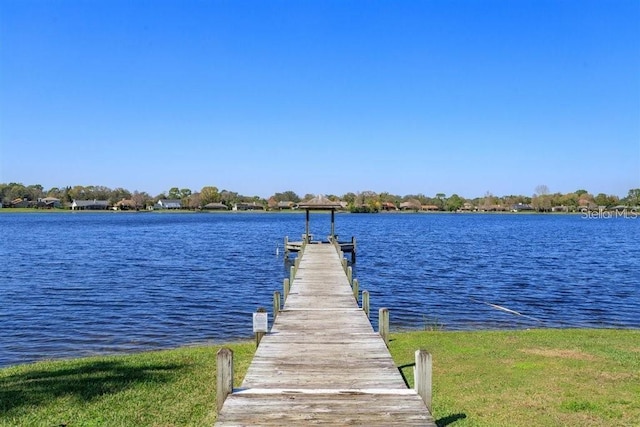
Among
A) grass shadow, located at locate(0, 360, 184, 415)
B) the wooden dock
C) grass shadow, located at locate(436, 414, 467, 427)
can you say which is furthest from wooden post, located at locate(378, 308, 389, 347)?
grass shadow, located at locate(0, 360, 184, 415)

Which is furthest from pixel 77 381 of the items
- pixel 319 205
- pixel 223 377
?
A: pixel 319 205

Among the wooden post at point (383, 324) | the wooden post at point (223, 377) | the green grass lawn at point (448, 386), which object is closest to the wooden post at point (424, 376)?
the green grass lawn at point (448, 386)

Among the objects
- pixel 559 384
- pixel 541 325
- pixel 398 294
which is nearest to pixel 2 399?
pixel 559 384

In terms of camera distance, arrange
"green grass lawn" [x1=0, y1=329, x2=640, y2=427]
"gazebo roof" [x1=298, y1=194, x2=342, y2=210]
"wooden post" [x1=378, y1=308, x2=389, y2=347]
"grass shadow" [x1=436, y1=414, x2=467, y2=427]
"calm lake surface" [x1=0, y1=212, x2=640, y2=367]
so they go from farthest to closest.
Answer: "gazebo roof" [x1=298, y1=194, x2=342, y2=210], "calm lake surface" [x1=0, y1=212, x2=640, y2=367], "wooden post" [x1=378, y1=308, x2=389, y2=347], "green grass lawn" [x1=0, y1=329, x2=640, y2=427], "grass shadow" [x1=436, y1=414, x2=467, y2=427]

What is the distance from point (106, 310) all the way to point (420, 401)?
1720 centimetres

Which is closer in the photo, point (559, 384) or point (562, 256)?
point (559, 384)

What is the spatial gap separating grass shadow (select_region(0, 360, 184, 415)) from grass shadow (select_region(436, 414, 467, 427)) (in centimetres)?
518

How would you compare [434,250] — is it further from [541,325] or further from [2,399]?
[2,399]

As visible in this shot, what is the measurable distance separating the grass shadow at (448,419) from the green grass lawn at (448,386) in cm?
2

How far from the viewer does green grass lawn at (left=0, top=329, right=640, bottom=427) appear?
25.9ft

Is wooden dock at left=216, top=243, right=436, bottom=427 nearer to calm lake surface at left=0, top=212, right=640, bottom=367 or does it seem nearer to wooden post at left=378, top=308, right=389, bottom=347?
wooden post at left=378, top=308, right=389, bottom=347

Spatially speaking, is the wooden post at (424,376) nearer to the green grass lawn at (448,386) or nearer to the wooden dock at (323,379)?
the wooden dock at (323,379)

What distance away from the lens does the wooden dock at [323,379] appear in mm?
6613

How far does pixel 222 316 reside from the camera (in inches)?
781
